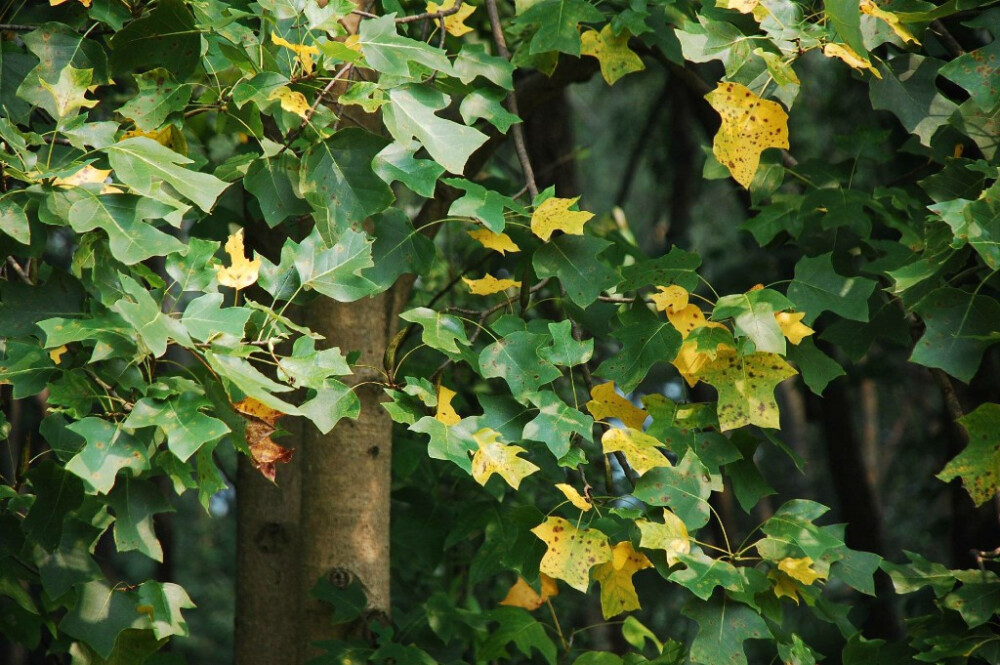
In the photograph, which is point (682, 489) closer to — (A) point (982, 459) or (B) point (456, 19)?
(A) point (982, 459)

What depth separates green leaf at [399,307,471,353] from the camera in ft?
5.39

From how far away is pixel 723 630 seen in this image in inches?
65.9

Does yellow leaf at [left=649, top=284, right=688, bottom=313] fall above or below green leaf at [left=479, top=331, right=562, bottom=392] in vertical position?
above

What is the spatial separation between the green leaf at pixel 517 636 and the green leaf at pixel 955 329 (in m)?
0.92

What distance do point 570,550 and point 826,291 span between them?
0.66 m

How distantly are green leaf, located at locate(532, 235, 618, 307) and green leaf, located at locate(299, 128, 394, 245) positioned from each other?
1.03 feet

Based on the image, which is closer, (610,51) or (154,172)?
(154,172)

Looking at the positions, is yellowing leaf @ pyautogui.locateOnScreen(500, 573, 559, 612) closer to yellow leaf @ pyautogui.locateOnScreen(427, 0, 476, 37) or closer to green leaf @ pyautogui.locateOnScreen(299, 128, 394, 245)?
green leaf @ pyautogui.locateOnScreen(299, 128, 394, 245)

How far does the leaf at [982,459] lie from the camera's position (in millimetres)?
1771

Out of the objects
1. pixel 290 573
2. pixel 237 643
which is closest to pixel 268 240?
pixel 290 573

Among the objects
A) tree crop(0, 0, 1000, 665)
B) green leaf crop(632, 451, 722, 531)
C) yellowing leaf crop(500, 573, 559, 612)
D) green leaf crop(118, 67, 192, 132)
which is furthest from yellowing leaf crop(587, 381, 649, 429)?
green leaf crop(118, 67, 192, 132)

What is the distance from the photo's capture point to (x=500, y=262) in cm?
305

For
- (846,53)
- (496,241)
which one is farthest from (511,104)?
(846,53)

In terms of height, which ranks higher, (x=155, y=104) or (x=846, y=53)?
(x=846, y=53)
